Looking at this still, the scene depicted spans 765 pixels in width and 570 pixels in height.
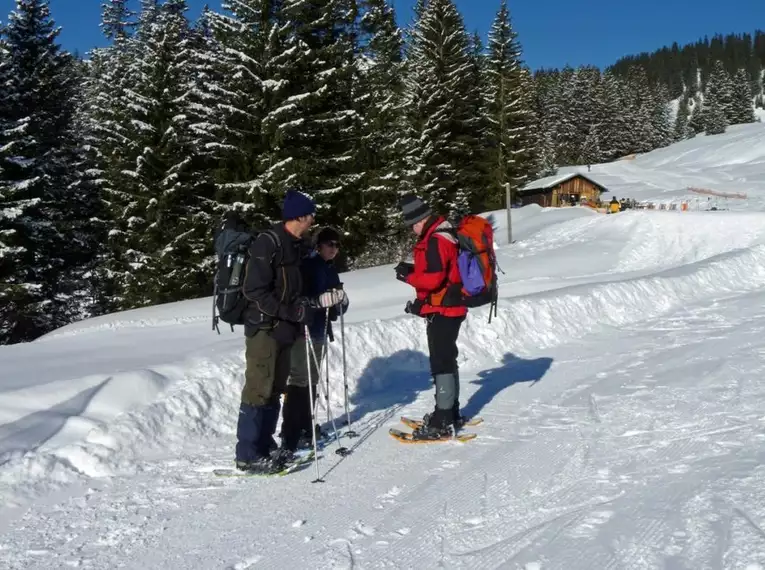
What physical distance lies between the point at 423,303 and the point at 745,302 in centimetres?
1055

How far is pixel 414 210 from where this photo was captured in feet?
18.7

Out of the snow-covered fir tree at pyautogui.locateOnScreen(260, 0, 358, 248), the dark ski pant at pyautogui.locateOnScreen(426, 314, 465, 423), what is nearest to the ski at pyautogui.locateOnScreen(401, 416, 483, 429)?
the dark ski pant at pyautogui.locateOnScreen(426, 314, 465, 423)

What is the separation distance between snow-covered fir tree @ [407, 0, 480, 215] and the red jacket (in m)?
33.0

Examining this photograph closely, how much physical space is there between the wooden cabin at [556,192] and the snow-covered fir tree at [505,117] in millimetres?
5049

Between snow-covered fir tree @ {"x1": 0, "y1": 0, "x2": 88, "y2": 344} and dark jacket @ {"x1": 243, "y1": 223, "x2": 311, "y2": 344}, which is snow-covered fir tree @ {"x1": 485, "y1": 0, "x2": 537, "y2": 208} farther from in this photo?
dark jacket @ {"x1": 243, "y1": 223, "x2": 311, "y2": 344}

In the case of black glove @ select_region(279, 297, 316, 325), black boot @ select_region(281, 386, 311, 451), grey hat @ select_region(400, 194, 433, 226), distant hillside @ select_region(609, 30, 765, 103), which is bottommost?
black boot @ select_region(281, 386, 311, 451)

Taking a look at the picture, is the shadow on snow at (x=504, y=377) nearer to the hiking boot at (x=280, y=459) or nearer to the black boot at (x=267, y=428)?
the hiking boot at (x=280, y=459)

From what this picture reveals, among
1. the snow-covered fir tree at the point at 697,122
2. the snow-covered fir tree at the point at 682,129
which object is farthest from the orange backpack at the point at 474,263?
the snow-covered fir tree at the point at 682,129

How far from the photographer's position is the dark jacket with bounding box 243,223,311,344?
15.9 ft

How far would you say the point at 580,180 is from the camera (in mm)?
56031

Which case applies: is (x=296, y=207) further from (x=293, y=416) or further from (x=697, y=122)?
(x=697, y=122)

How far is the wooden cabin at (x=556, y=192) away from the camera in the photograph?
5359cm

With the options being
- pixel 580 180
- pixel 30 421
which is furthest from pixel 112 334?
pixel 580 180

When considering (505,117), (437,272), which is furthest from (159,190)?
(505,117)
